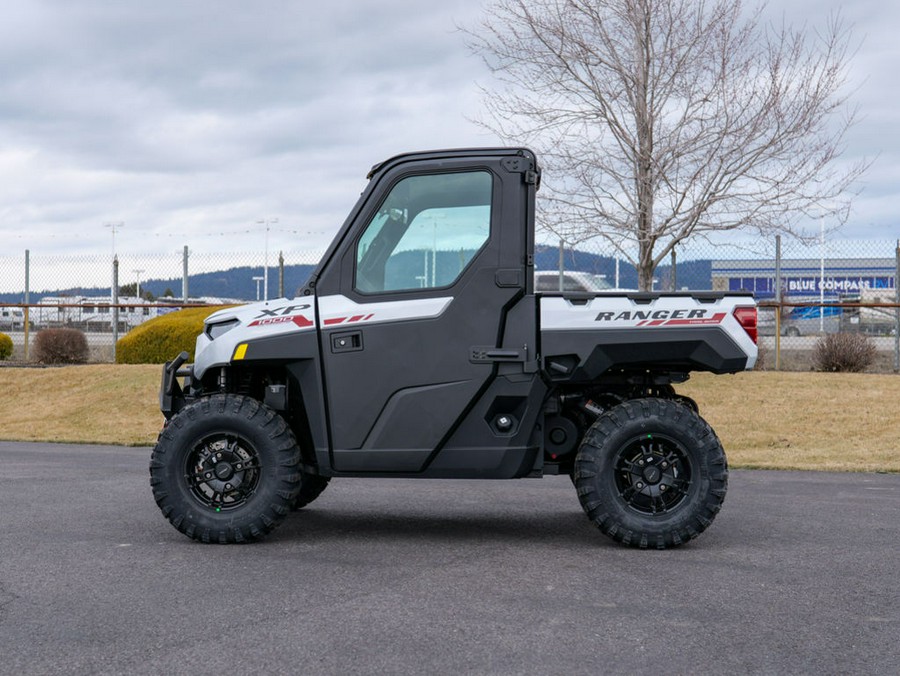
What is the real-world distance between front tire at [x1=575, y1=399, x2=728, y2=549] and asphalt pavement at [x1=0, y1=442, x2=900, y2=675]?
0.51 feet

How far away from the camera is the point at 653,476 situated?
636cm

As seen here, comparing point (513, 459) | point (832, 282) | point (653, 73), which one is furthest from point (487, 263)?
point (832, 282)

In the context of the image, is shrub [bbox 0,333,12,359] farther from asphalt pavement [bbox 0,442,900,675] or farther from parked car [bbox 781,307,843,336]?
parked car [bbox 781,307,843,336]

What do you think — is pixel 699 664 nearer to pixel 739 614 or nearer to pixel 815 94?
pixel 739 614

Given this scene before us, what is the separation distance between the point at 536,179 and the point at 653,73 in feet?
31.8

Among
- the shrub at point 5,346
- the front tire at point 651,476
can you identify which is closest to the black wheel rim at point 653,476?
the front tire at point 651,476

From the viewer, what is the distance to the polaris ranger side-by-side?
6.33 m

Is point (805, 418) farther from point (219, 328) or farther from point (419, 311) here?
point (219, 328)

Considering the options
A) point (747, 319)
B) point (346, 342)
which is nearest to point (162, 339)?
point (346, 342)

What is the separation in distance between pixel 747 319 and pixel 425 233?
2020mm

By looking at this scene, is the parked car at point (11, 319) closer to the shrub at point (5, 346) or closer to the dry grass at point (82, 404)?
the shrub at point (5, 346)

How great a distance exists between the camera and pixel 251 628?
177 inches

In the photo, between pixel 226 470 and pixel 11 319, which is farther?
pixel 11 319

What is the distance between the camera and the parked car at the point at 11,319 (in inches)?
915
